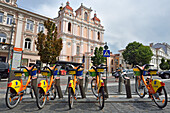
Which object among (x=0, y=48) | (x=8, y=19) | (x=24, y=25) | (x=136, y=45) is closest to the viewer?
(x=0, y=48)

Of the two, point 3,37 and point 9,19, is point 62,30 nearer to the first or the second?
point 9,19

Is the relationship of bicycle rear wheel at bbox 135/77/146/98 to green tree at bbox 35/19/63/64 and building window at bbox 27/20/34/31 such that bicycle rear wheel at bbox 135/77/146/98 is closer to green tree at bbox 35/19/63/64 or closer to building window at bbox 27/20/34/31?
green tree at bbox 35/19/63/64

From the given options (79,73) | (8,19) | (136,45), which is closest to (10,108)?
(79,73)

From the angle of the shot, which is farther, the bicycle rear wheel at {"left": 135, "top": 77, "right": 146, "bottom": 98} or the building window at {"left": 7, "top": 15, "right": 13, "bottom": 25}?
the building window at {"left": 7, "top": 15, "right": 13, "bottom": 25}

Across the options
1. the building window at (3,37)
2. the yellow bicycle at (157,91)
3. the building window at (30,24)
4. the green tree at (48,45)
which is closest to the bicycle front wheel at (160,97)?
the yellow bicycle at (157,91)

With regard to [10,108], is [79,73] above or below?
above

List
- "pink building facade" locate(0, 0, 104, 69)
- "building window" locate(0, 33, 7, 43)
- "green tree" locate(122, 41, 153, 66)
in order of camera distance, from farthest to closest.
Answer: "green tree" locate(122, 41, 153, 66) < "pink building facade" locate(0, 0, 104, 69) < "building window" locate(0, 33, 7, 43)

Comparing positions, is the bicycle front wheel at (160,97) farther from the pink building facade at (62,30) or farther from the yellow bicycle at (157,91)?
the pink building facade at (62,30)

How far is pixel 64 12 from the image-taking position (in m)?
36.9

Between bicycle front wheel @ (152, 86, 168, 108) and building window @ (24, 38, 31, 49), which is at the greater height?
building window @ (24, 38, 31, 49)

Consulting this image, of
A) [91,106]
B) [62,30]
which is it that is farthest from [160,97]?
[62,30]

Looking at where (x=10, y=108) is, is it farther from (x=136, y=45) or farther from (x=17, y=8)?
(x=136, y=45)

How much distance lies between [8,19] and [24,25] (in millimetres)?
2649

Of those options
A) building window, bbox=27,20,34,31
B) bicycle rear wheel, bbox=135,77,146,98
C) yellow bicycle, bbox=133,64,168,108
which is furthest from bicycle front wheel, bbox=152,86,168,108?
building window, bbox=27,20,34,31
